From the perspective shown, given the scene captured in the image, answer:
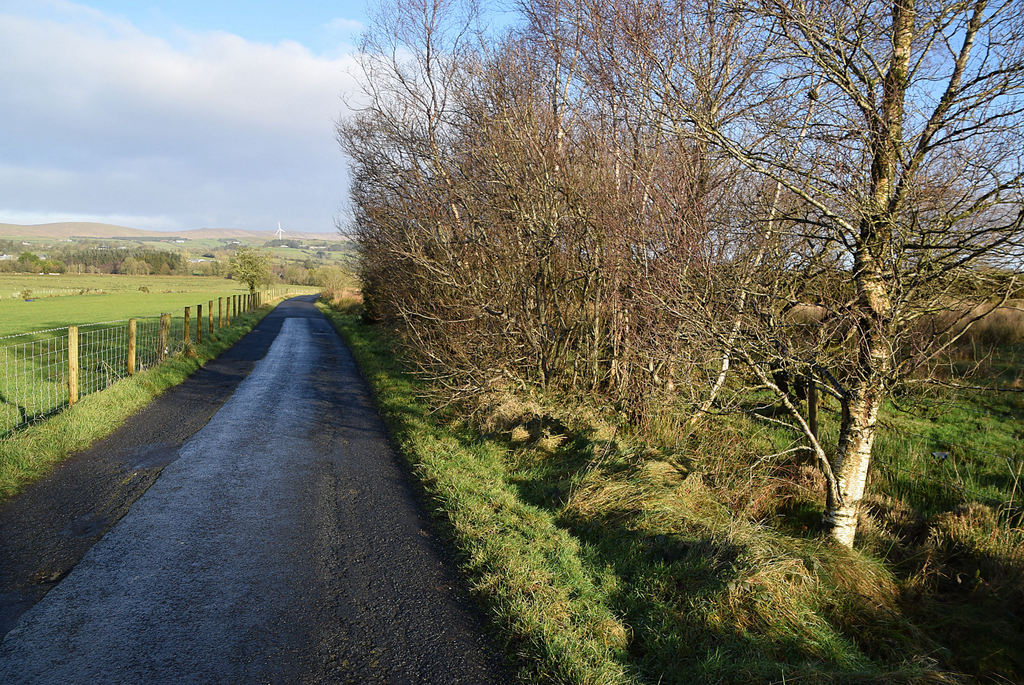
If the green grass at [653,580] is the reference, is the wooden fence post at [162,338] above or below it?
above

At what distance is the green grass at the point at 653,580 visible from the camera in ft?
11.8

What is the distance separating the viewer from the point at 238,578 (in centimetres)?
450

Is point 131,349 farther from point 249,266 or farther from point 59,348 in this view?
point 249,266

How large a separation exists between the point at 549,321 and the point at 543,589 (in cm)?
600

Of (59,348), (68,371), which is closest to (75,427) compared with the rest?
(68,371)

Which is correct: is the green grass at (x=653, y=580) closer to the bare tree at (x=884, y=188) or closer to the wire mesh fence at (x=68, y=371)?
the bare tree at (x=884, y=188)

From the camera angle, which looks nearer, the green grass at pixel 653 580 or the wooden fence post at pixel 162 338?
the green grass at pixel 653 580

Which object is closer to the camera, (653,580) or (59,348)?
(653,580)

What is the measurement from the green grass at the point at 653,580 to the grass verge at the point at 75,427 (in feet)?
13.6

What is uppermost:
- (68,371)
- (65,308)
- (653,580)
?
(653,580)

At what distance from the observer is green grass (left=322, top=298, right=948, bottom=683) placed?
3598mm

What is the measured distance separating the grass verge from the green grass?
414 centimetres

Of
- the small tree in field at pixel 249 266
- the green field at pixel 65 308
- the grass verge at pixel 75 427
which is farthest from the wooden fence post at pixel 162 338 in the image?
the small tree in field at pixel 249 266

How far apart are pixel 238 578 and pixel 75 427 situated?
5.43 meters
